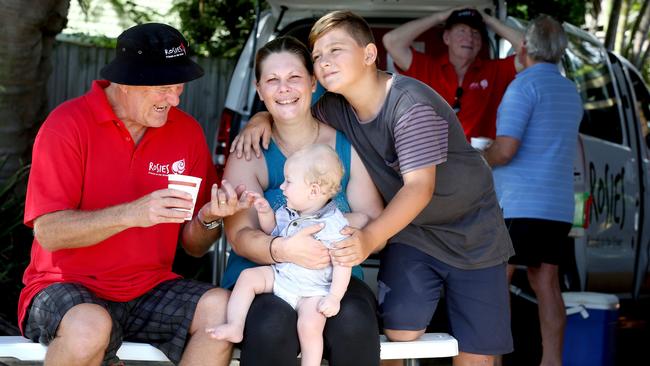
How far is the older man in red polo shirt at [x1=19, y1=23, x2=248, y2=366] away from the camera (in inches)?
147

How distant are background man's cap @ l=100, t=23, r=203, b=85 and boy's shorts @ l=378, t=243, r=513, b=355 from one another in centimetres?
111

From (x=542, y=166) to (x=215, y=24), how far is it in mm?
6577

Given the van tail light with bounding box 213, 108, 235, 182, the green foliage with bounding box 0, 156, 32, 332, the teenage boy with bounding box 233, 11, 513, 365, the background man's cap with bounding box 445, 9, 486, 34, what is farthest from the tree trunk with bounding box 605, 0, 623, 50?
the teenage boy with bounding box 233, 11, 513, 365

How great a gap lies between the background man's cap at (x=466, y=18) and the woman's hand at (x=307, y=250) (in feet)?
9.65

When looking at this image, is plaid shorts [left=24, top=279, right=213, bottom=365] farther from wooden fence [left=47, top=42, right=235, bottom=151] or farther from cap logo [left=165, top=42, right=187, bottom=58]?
wooden fence [left=47, top=42, right=235, bottom=151]

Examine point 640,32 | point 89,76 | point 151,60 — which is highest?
point 640,32

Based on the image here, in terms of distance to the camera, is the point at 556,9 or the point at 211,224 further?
the point at 556,9

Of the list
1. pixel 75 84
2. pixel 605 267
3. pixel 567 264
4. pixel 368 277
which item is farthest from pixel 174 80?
pixel 75 84

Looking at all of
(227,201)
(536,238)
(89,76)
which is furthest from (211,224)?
(89,76)

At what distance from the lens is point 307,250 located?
3.75 m

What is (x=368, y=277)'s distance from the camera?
5.61 m

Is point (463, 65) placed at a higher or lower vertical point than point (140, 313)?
higher

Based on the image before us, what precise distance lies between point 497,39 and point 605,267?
1.69 m

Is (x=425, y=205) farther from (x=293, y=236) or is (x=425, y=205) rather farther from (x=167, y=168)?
(x=167, y=168)
